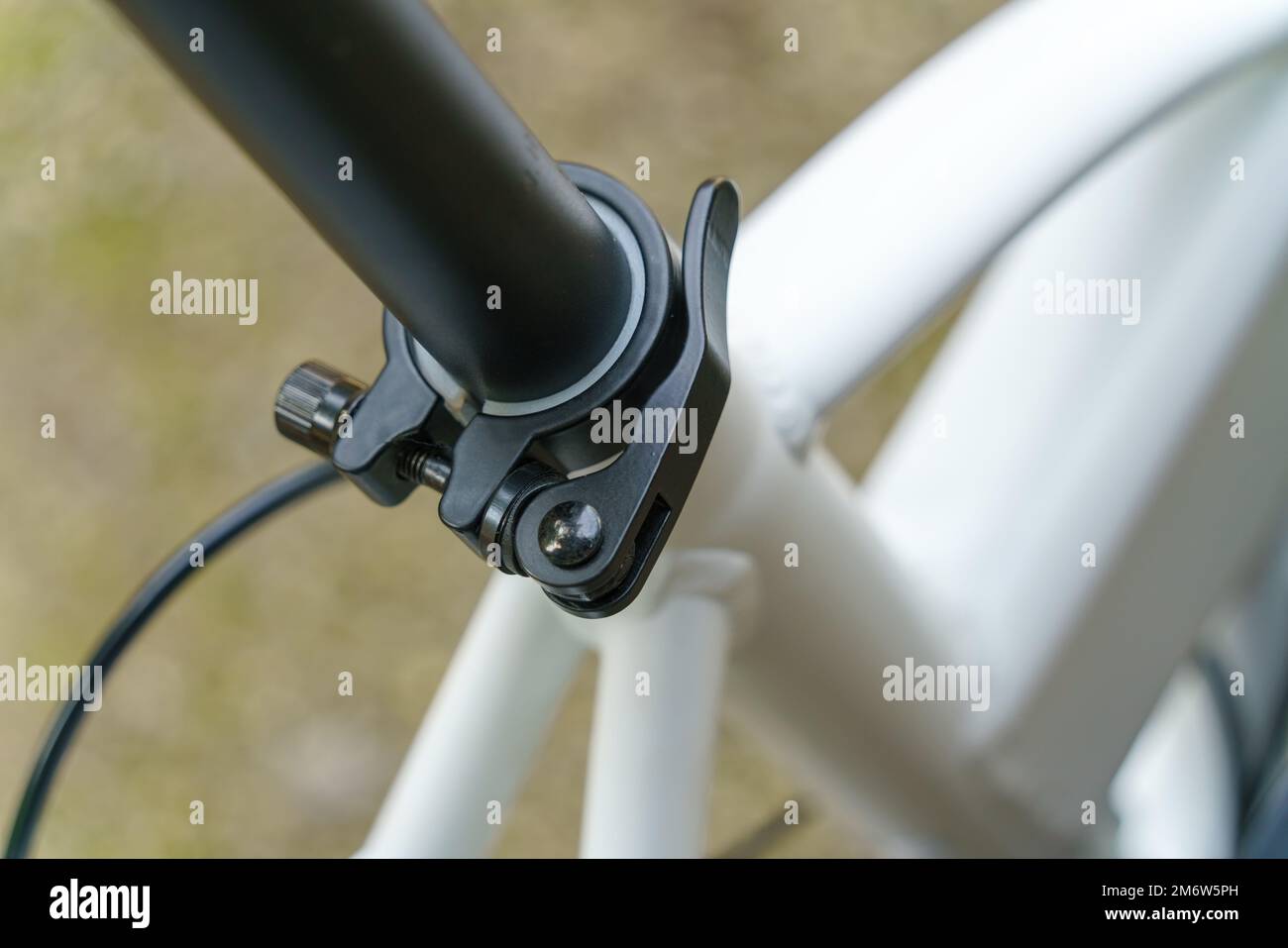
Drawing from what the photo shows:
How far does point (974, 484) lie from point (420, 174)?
359 mm

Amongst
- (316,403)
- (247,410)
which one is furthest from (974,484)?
(247,410)

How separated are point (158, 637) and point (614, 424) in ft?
2.69

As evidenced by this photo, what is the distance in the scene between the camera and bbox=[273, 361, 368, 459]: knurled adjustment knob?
0.26 metres

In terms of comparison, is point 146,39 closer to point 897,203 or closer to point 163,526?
point 897,203

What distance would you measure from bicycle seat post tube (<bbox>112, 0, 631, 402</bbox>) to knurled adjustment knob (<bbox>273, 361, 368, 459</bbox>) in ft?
0.10

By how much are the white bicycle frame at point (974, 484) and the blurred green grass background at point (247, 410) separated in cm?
40

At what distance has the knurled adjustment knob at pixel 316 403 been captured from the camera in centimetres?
26

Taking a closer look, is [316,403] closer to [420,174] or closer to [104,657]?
[420,174]

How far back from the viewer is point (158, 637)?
3.19 ft

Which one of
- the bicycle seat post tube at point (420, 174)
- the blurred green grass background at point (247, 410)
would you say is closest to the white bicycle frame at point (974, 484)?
the bicycle seat post tube at point (420, 174)

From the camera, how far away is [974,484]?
52 cm

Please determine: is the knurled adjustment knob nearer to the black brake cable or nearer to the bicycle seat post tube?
the bicycle seat post tube

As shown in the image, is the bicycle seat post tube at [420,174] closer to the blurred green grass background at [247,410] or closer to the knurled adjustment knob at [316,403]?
the knurled adjustment knob at [316,403]
